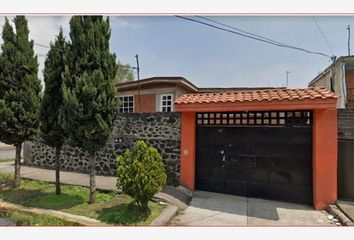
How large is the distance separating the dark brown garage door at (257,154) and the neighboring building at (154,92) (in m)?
5.19

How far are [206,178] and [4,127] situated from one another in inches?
251

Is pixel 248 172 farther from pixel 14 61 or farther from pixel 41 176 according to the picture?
pixel 14 61

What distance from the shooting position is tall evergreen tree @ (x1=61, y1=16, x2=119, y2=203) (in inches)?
238

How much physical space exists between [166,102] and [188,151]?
5744 mm

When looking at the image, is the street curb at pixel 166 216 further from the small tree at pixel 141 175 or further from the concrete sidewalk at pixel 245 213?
the small tree at pixel 141 175

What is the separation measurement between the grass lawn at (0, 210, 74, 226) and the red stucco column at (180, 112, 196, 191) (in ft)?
11.6

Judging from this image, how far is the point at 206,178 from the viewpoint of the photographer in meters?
7.84

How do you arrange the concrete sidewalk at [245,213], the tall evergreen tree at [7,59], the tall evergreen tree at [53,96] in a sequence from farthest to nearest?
the tall evergreen tree at [7,59] < the tall evergreen tree at [53,96] < the concrete sidewalk at [245,213]

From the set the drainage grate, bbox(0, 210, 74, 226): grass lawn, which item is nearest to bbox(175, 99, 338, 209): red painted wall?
the drainage grate

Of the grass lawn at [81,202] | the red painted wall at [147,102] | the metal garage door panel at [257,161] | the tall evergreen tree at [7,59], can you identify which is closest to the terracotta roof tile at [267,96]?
the metal garage door panel at [257,161]

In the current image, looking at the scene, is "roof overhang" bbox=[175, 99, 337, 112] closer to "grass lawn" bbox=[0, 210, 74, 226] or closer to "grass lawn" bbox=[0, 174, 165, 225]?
"grass lawn" bbox=[0, 174, 165, 225]

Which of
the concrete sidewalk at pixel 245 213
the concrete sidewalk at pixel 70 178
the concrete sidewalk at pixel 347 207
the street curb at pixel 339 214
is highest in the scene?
the concrete sidewalk at pixel 70 178

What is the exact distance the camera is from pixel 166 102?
13.2 metres

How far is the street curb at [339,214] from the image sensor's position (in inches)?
210
